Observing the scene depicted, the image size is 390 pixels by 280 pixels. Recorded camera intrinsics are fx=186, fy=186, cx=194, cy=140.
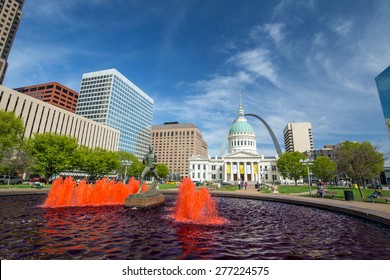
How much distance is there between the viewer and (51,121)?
7025 cm

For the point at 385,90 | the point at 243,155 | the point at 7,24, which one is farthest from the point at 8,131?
the point at 385,90

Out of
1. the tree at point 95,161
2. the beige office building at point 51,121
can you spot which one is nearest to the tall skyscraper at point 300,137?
the beige office building at point 51,121

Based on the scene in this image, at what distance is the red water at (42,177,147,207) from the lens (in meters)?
15.2

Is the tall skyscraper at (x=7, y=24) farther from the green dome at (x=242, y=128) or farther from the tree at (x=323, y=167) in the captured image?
the tree at (x=323, y=167)

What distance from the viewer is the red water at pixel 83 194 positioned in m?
15.2

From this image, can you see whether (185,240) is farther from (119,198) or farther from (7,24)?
(7,24)

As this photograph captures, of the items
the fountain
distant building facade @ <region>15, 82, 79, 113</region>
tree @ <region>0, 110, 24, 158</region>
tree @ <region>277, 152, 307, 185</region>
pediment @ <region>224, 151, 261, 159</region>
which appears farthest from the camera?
distant building facade @ <region>15, 82, 79, 113</region>

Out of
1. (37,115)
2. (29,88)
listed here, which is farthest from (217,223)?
(29,88)

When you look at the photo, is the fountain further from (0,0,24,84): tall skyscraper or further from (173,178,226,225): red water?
(0,0,24,84): tall skyscraper

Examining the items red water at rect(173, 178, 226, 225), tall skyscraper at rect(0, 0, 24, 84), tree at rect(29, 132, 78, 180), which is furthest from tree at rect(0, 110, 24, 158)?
tall skyscraper at rect(0, 0, 24, 84)

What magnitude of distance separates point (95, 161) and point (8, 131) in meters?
19.0

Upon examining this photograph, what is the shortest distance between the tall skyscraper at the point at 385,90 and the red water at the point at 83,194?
94907 millimetres

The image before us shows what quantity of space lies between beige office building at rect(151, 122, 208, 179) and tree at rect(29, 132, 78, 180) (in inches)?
4823
